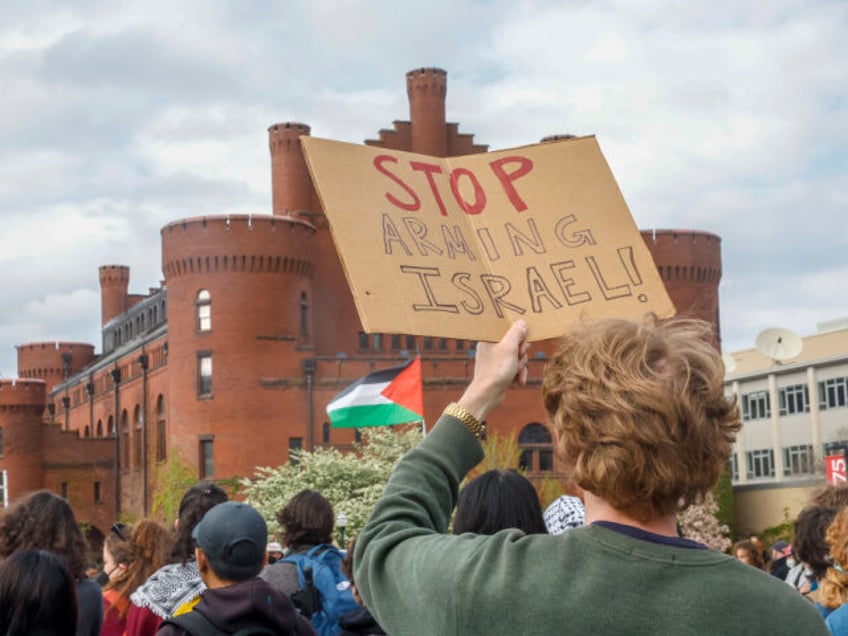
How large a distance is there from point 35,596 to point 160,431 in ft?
194

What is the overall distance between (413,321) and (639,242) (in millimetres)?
814

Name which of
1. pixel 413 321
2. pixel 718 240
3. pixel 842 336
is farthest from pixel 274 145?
pixel 413 321

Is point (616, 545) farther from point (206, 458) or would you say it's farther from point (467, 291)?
point (206, 458)

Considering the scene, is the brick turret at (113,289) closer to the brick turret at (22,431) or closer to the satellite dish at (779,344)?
the brick turret at (22,431)

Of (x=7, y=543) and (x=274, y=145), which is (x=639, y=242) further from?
(x=274, y=145)

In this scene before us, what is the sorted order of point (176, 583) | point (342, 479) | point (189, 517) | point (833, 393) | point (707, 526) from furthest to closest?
point (833, 393)
point (707, 526)
point (342, 479)
point (189, 517)
point (176, 583)

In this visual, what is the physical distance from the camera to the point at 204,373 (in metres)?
55.4

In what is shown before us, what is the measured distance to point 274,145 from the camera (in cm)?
5991

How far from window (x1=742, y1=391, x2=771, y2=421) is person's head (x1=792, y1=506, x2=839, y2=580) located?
59971 millimetres

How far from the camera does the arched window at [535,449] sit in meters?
55.7

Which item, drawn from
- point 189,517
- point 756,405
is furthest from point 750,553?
point 756,405

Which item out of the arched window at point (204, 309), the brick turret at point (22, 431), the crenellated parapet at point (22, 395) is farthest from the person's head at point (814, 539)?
the crenellated parapet at point (22, 395)

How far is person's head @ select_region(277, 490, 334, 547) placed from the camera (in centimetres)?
720

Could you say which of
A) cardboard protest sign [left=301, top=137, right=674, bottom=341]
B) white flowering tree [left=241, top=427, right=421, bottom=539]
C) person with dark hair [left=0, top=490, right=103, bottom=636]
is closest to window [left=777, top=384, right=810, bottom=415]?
white flowering tree [left=241, top=427, right=421, bottom=539]
